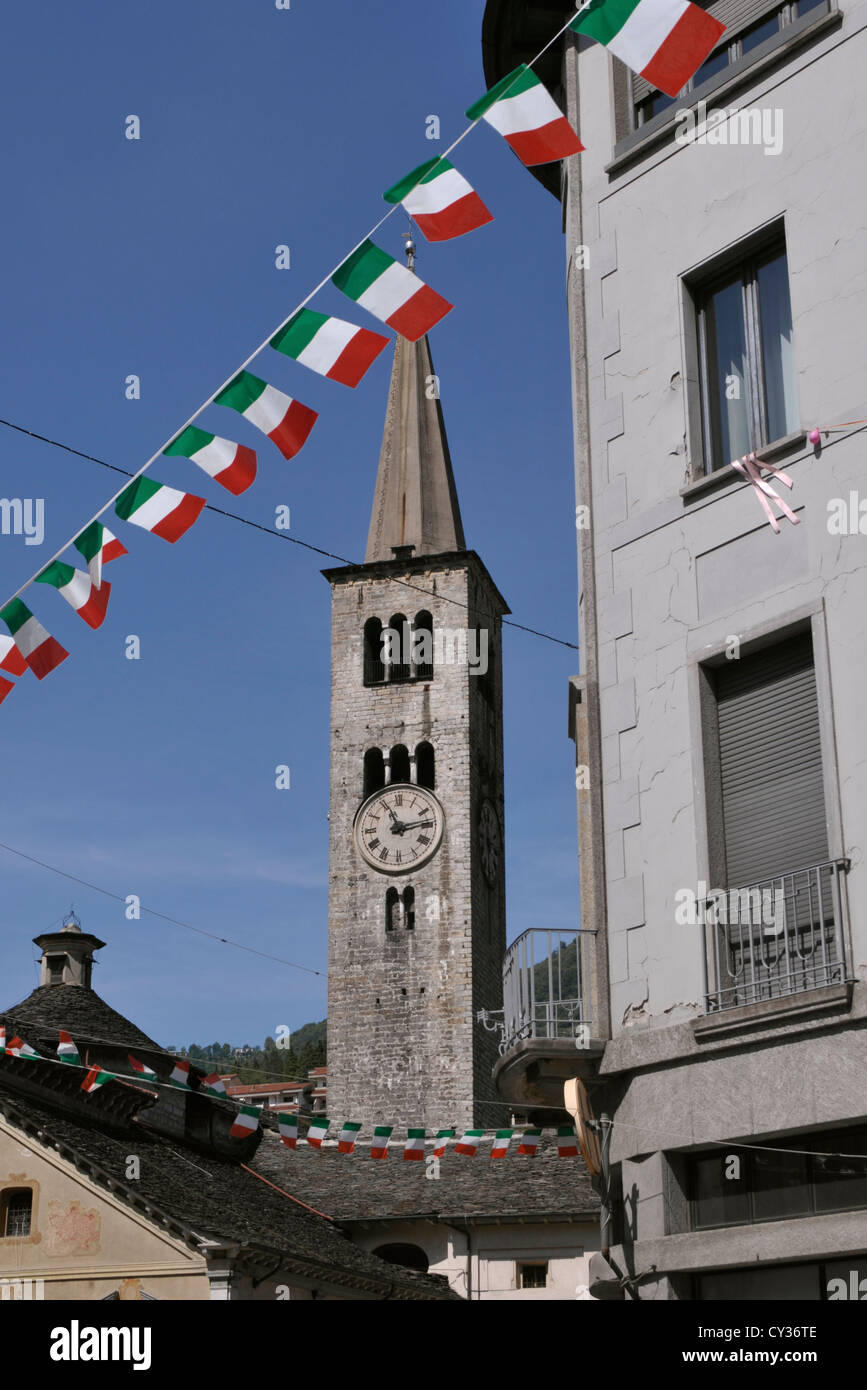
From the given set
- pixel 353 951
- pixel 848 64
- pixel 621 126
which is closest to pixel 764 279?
pixel 848 64

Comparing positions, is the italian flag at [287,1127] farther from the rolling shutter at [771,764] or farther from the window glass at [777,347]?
the window glass at [777,347]

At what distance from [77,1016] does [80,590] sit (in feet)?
112

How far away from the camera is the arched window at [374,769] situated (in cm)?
5566

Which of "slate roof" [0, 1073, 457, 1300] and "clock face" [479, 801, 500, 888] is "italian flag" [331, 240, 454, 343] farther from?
"clock face" [479, 801, 500, 888]

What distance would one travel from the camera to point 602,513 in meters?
12.8

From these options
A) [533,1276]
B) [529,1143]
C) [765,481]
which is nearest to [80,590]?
[765,481]

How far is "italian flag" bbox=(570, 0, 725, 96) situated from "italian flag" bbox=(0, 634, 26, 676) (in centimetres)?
561

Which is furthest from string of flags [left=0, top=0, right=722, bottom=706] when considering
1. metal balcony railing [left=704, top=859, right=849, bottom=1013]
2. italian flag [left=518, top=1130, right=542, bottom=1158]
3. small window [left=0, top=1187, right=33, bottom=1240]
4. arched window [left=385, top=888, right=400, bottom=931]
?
arched window [left=385, top=888, right=400, bottom=931]

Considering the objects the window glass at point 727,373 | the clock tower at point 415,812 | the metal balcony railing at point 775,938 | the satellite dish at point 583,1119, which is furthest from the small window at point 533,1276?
the window glass at point 727,373

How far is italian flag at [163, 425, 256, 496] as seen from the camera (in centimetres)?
1113

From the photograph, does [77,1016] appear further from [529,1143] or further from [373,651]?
[529,1143]

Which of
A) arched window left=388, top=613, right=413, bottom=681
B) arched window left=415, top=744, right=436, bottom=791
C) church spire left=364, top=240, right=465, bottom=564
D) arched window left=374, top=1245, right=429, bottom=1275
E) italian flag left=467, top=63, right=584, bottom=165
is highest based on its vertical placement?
church spire left=364, top=240, right=465, bottom=564

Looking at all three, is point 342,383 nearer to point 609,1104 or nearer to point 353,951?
point 609,1104

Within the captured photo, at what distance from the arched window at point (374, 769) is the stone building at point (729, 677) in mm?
42509
